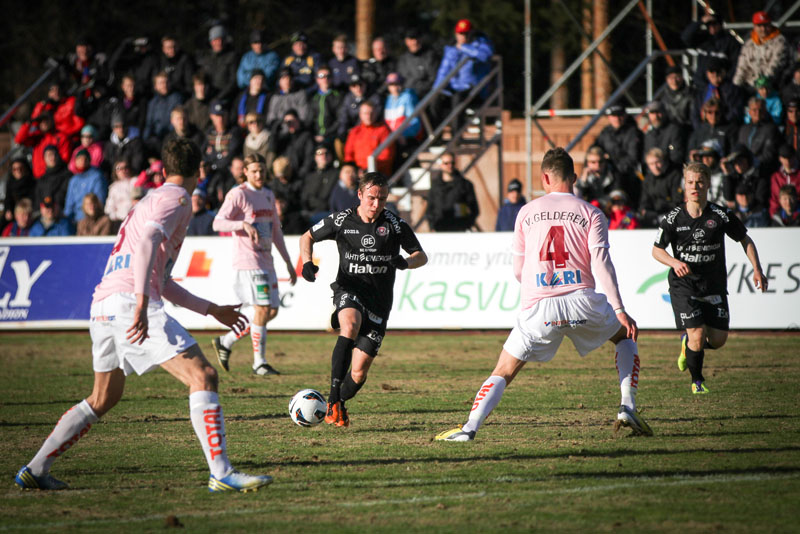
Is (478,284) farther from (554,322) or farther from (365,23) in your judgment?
(365,23)

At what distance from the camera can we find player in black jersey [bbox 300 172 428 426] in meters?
8.99

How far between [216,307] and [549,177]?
2730mm

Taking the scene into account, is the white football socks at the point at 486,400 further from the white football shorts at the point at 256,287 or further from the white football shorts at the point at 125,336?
the white football shorts at the point at 256,287

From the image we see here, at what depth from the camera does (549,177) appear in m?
7.95

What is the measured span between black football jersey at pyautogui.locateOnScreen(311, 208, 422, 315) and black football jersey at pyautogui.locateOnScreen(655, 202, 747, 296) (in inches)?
117

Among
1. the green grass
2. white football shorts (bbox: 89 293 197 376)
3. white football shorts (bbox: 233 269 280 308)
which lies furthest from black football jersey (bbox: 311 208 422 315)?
white football shorts (bbox: 233 269 280 308)

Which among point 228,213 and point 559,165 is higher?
point 559,165

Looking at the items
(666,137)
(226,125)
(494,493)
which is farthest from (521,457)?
(226,125)

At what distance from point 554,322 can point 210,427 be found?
8.62 feet

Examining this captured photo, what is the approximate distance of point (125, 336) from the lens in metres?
6.38

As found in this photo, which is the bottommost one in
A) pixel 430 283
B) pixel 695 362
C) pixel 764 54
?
pixel 430 283

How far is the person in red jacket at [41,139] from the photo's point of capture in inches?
862

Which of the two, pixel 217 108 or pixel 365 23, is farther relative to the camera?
pixel 365 23

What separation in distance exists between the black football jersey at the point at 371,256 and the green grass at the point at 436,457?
1103 millimetres
